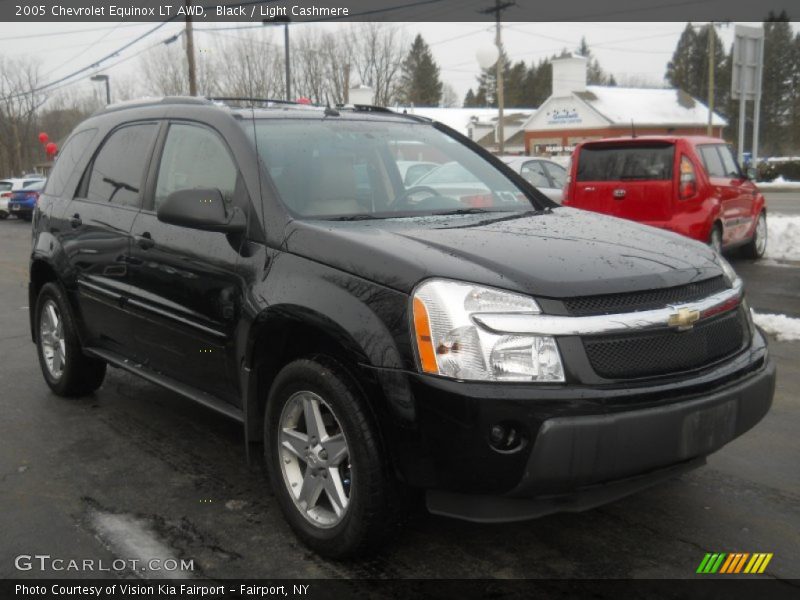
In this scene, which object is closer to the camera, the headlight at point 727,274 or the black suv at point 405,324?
the black suv at point 405,324

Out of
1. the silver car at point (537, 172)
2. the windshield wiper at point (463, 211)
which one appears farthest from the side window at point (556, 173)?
the windshield wiper at point (463, 211)

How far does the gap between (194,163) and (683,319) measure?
245 centimetres

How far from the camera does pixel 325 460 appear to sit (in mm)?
3170

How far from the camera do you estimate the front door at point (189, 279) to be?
3674 mm

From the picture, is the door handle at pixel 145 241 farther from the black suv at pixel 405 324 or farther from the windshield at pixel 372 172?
the windshield at pixel 372 172

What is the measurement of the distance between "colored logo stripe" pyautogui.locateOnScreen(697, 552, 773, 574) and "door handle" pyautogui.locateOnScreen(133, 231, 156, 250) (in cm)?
288

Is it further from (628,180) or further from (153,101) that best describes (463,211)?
(628,180)

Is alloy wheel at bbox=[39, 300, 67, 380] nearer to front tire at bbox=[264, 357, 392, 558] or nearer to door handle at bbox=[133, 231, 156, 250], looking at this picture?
door handle at bbox=[133, 231, 156, 250]

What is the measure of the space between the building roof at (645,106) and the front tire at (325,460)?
165ft

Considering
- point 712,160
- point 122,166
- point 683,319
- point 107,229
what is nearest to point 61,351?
point 107,229

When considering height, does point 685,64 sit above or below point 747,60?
above

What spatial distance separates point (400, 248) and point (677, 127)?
5454 cm

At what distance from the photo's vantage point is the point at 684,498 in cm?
372

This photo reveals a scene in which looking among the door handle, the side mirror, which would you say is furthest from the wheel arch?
the door handle
